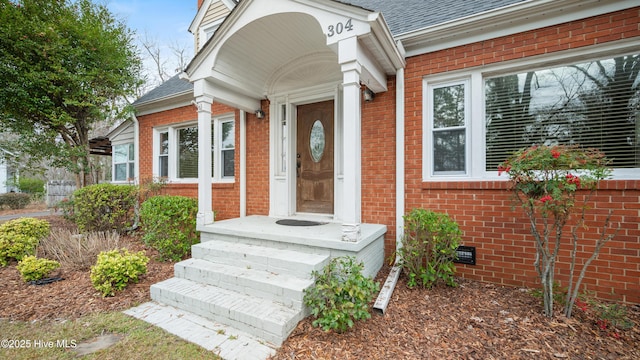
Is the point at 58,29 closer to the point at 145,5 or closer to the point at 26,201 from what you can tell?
the point at 145,5

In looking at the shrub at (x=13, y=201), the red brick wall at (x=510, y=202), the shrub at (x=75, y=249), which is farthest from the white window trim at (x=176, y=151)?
the shrub at (x=13, y=201)

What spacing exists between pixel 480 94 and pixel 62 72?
827 centimetres

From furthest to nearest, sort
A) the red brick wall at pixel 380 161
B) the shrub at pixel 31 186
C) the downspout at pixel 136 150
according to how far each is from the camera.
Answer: the shrub at pixel 31 186 < the downspout at pixel 136 150 < the red brick wall at pixel 380 161

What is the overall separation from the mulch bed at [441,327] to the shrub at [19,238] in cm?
142

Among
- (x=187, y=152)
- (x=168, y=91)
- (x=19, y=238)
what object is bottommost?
(x=19, y=238)

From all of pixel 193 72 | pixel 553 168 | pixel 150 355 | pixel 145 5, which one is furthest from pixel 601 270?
pixel 145 5

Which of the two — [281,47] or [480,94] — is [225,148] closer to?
[281,47]

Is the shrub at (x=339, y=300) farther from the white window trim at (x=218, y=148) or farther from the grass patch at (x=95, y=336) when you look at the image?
the white window trim at (x=218, y=148)

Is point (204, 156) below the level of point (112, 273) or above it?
above

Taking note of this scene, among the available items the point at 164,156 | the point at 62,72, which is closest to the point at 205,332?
the point at 164,156

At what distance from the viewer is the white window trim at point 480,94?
10.2 feet

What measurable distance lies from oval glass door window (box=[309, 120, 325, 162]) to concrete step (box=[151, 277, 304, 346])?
9.10 ft

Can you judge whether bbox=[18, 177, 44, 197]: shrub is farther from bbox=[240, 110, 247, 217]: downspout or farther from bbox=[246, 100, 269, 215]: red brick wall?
bbox=[246, 100, 269, 215]: red brick wall

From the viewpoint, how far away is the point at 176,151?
705cm
